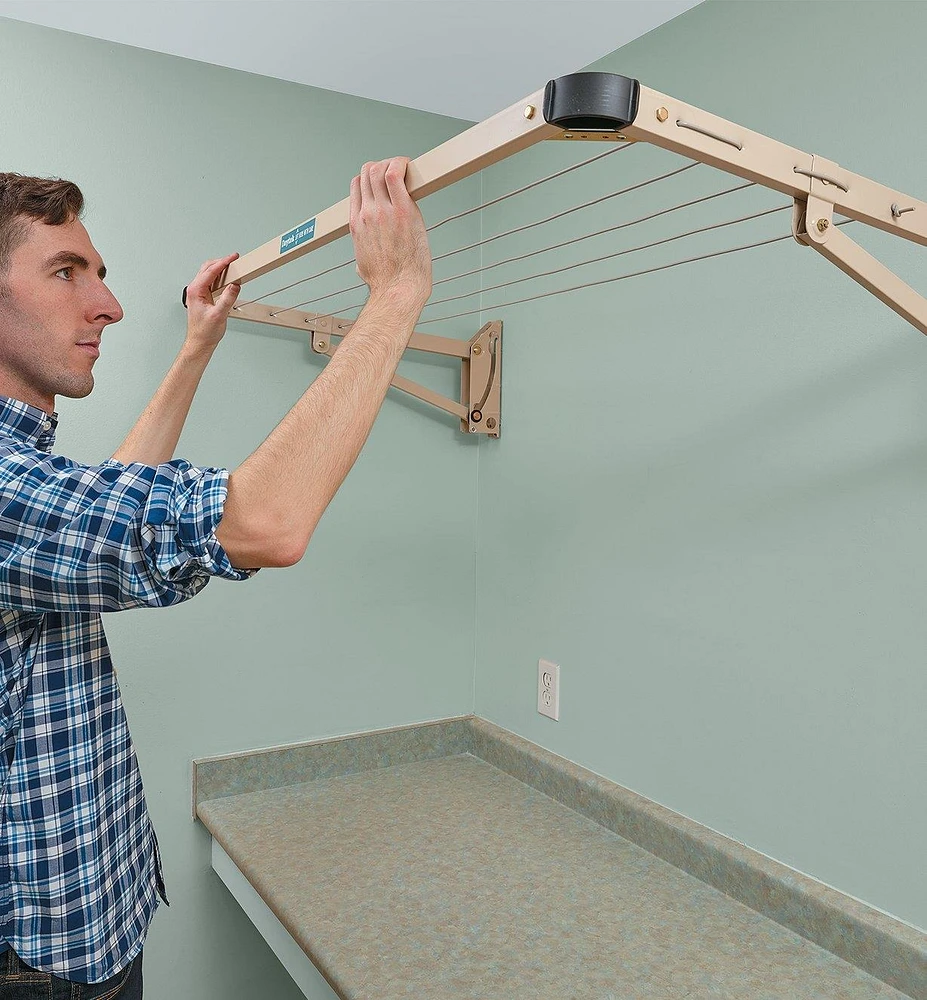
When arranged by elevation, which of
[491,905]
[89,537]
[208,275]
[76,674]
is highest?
[208,275]

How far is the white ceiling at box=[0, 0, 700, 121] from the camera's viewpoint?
1.38 metres

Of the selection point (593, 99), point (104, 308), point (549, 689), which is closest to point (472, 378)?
point (549, 689)

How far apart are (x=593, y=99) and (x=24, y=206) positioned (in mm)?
640

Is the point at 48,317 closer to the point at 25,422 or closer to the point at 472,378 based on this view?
the point at 25,422

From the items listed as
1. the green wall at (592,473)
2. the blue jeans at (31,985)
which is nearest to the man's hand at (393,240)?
the green wall at (592,473)

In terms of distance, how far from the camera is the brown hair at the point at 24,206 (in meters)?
0.93

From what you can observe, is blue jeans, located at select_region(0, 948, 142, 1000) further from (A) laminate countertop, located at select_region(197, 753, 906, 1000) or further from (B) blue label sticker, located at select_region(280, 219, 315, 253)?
(B) blue label sticker, located at select_region(280, 219, 315, 253)

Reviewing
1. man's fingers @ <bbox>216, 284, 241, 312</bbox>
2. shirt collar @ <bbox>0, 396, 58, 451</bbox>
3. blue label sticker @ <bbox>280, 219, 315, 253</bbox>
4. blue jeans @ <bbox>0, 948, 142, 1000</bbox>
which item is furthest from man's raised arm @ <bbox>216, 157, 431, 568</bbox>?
blue jeans @ <bbox>0, 948, 142, 1000</bbox>

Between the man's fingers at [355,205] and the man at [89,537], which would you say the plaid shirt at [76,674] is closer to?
the man at [89,537]

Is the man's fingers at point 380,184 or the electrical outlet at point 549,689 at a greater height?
the man's fingers at point 380,184

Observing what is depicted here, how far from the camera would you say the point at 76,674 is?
2.97ft

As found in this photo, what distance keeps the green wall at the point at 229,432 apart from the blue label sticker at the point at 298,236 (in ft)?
1.93

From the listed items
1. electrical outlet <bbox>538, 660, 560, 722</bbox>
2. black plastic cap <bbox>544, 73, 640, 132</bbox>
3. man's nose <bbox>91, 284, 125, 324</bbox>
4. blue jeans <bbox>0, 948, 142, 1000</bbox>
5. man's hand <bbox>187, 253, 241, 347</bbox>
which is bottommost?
blue jeans <bbox>0, 948, 142, 1000</bbox>

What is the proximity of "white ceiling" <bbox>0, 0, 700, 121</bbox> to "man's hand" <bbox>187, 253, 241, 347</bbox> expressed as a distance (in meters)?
0.45
